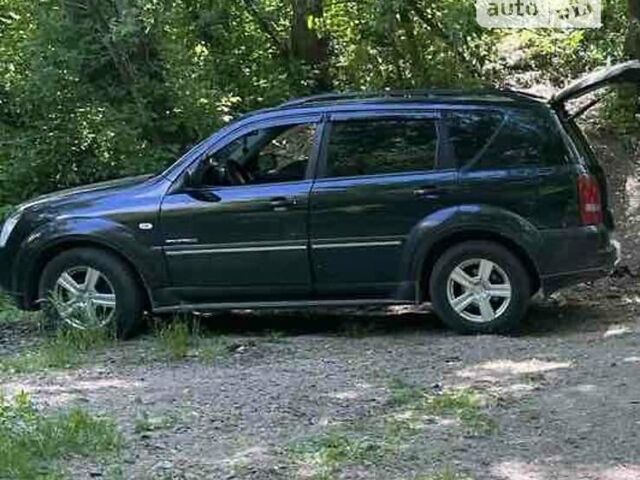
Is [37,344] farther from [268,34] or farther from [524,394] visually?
[268,34]

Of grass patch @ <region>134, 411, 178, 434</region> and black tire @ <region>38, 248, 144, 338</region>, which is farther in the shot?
black tire @ <region>38, 248, 144, 338</region>

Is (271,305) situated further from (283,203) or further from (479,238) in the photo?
(479,238)

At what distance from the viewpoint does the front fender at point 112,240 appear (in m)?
8.09

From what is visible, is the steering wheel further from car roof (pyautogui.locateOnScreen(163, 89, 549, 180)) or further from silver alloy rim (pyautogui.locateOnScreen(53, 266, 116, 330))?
silver alloy rim (pyautogui.locateOnScreen(53, 266, 116, 330))

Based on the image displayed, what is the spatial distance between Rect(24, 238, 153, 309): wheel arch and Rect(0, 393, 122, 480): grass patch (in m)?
2.44

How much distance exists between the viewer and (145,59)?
11547 mm

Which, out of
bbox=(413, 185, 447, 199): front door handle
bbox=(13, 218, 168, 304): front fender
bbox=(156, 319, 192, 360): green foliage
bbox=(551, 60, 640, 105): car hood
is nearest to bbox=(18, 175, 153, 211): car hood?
bbox=(13, 218, 168, 304): front fender

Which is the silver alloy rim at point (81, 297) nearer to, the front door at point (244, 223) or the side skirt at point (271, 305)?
the side skirt at point (271, 305)

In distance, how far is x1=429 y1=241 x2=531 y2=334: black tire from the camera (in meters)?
7.86

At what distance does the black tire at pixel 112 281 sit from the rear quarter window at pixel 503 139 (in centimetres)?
256

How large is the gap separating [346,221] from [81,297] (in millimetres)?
2061

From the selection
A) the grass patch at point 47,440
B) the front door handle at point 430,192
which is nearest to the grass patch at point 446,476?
the grass patch at point 47,440

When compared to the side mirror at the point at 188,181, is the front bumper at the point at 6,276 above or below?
below

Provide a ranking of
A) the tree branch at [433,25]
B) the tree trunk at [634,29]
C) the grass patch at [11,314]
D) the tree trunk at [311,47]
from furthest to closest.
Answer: the tree trunk at [311,47] < the tree trunk at [634,29] < the tree branch at [433,25] < the grass patch at [11,314]
